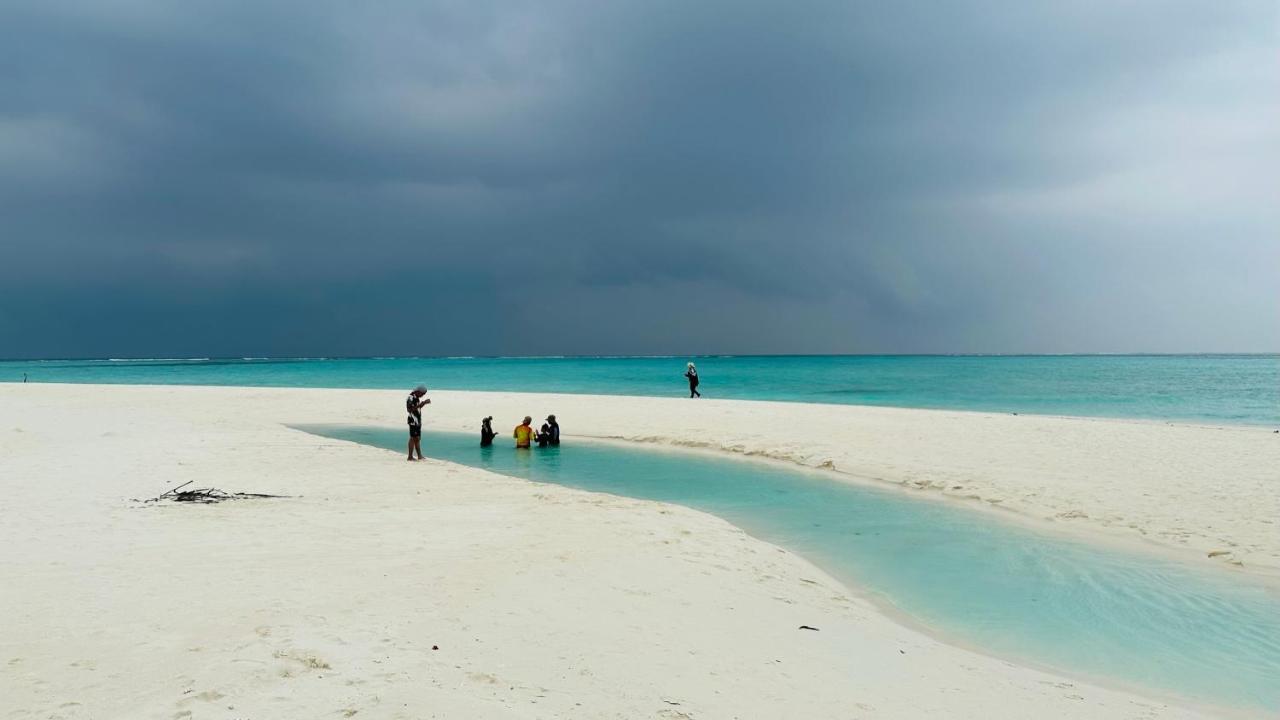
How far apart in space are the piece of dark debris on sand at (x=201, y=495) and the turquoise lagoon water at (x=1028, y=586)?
7.02m

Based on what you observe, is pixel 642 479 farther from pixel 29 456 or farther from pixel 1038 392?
pixel 1038 392

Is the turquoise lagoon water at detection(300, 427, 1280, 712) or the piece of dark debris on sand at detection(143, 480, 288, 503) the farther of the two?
the piece of dark debris on sand at detection(143, 480, 288, 503)

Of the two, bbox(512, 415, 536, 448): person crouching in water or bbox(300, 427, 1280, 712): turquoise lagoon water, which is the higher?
bbox(512, 415, 536, 448): person crouching in water

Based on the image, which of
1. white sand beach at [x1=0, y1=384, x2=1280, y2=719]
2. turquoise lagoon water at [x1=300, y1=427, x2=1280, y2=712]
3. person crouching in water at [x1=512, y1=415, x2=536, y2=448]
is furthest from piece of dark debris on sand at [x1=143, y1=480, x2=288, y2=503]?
person crouching in water at [x1=512, y1=415, x2=536, y2=448]

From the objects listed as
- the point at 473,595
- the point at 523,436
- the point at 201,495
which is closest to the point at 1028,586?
the point at 473,595

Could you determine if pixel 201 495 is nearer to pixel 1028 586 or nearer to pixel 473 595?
pixel 473 595

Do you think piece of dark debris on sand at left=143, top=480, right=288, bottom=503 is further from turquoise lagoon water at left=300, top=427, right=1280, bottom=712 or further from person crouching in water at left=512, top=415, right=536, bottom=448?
person crouching in water at left=512, top=415, right=536, bottom=448

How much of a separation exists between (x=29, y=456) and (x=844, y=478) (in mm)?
20663

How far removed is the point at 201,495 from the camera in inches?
487

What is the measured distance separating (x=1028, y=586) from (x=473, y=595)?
7596 millimetres

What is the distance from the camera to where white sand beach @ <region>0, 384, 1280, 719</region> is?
5020 mm

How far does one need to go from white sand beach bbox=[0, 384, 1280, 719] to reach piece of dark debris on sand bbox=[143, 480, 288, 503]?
513 millimetres

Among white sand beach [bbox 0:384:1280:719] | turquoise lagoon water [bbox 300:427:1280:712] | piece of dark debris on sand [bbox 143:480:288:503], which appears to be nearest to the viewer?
white sand beach [bbox 0:384:1280:719]

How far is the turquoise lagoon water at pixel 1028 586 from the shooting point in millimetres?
7051
